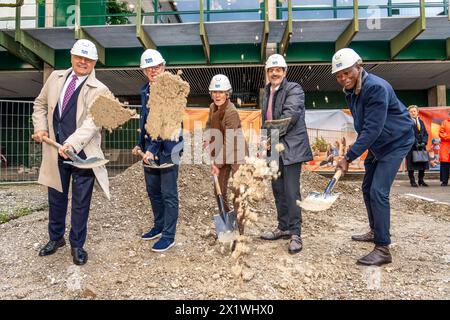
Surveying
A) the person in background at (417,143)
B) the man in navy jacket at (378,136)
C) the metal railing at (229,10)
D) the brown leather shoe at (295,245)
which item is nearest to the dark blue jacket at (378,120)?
the man in navy jacket at (378,136)

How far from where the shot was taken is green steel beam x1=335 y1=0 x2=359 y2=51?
34.7 feet

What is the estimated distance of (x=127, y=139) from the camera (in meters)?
10.1

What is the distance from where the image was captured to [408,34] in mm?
11203

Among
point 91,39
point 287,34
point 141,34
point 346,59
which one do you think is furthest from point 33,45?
point 346,59

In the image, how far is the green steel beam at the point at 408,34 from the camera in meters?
10.5

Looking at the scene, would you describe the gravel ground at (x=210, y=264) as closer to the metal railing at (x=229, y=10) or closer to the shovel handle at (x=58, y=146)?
the shovel handle at (x=58, y=146)

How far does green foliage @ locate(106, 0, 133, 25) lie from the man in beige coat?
29.9 ft

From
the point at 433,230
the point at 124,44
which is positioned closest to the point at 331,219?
the point at 433,230

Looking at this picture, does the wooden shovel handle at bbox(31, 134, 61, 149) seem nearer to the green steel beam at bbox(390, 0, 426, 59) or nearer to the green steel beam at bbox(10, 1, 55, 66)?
the green steel beam at bbox(10, 1, 55, 66)

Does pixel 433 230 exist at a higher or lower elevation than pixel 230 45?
lower

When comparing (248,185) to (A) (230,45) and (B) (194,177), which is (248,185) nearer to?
(B) (194,177)

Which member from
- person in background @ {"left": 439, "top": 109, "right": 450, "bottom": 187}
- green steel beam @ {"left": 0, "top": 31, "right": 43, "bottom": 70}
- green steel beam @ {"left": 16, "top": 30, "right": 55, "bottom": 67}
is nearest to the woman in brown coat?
person in background @ {"left": 439, "top": 109, "right": 450, "bottom": 187}

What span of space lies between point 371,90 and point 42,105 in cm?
306

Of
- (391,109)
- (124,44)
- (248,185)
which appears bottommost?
(248,185)
